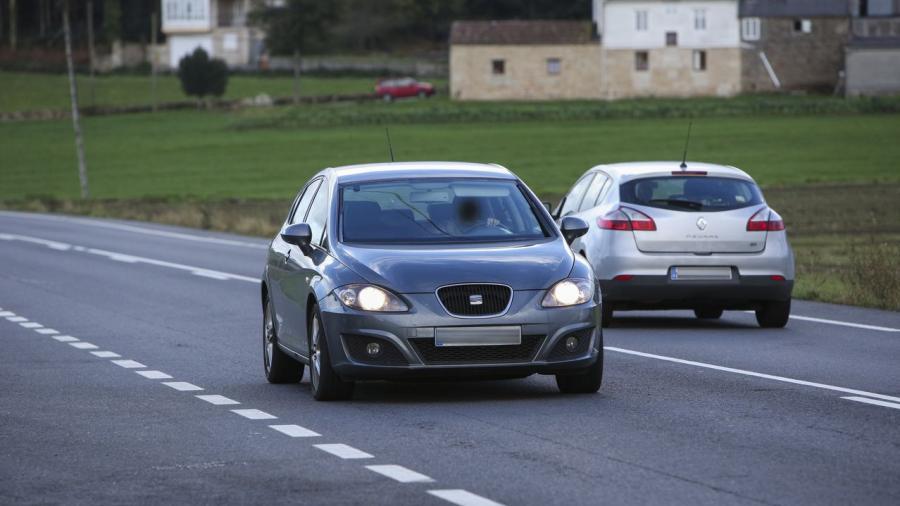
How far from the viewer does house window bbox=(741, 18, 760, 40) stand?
123500mm

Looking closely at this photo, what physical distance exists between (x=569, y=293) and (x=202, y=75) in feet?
385

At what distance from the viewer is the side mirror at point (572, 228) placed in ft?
45.2

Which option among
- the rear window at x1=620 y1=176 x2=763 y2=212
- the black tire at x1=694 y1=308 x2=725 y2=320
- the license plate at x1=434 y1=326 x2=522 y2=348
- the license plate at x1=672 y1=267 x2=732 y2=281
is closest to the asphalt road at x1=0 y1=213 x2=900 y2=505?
the license plate at x1=434 y1=326 x2=522 y2=348

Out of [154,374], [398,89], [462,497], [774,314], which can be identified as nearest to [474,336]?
[462,497]

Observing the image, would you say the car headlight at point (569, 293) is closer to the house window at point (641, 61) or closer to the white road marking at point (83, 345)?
the white road marking at point (83, 345)

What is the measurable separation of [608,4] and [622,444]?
114767 millimetres

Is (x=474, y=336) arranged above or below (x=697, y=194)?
below

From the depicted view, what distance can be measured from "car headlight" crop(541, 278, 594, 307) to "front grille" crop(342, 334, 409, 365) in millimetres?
963

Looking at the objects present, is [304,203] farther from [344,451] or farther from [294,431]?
[344,451]

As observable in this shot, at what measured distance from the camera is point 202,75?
5039 inches

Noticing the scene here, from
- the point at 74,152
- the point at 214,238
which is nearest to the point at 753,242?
the point at 214,238

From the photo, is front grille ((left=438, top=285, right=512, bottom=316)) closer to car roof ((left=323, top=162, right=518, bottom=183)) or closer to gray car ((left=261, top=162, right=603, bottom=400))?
gray car ((left=261, top=162, right=603, bottom=400))

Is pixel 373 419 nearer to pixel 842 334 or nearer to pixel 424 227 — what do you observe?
pixel 424 227

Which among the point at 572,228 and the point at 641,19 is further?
the point at 641,19
